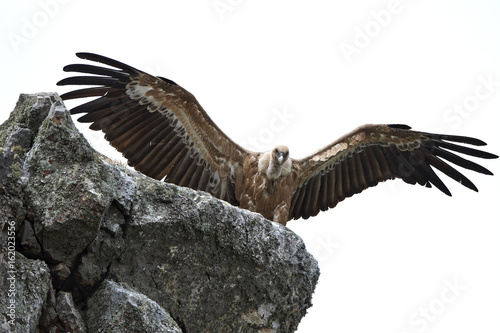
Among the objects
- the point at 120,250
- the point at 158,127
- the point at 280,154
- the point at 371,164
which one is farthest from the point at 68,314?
the point at 371,164

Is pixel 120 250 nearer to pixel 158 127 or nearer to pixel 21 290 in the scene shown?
pixel 21 290

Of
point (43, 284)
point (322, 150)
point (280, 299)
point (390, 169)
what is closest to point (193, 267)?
point (280, 299)

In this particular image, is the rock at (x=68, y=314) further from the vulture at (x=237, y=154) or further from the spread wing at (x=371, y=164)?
the spread wing at (x=371, y=164)

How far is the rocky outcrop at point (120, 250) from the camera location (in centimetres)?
507

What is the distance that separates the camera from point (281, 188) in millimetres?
8648

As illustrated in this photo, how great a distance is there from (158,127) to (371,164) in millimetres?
2937

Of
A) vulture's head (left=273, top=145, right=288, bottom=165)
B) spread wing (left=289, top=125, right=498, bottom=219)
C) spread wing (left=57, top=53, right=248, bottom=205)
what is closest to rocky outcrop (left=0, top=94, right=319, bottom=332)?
vulture's head (left=273, top=145, right=288, bottom=165)

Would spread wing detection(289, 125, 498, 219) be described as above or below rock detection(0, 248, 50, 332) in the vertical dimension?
above

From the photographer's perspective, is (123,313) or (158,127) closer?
(123,313)

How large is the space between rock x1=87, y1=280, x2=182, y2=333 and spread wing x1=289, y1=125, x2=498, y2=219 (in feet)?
13.9

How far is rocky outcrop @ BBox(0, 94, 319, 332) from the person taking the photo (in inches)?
200

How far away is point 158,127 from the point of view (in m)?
8.52

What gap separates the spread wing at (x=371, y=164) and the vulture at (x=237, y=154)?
13 millimetres

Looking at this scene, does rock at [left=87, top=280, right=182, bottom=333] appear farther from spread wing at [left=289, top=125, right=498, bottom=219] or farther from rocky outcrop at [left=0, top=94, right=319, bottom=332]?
spread wing at [left=289, top=125, right=498, bottom=219]
